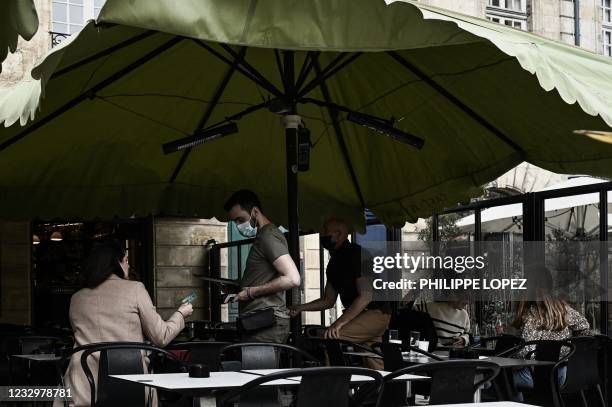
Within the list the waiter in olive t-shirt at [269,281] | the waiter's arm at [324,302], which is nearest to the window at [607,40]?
the waiter's arm at [324,302]

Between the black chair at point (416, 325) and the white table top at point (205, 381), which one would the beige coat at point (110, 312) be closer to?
the white table top at point (205, 381)

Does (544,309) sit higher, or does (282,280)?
(282,280)

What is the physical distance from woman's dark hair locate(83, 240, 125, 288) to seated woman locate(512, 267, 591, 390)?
145 inches

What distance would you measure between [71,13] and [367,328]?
10845 millimetres

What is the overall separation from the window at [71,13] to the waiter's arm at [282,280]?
36.4ft

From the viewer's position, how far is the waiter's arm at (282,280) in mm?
6691

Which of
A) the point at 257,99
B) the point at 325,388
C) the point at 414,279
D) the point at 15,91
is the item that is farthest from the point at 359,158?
the point at 325,388

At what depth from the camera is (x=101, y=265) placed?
5793 millimetres

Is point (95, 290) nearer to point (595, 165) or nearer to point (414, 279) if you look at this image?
point (595, 165)

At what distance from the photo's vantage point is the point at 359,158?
31.6 feet

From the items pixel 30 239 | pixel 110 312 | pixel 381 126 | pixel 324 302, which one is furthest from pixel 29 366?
pixel 30 239

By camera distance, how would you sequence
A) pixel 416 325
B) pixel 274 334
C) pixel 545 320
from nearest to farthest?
pixel 274 334 → pixel 545 320 → pixel 416 325

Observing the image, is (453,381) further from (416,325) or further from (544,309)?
(416,325)

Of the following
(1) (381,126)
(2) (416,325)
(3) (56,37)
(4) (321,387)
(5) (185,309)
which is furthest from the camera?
(3) (56,37)
